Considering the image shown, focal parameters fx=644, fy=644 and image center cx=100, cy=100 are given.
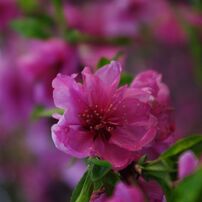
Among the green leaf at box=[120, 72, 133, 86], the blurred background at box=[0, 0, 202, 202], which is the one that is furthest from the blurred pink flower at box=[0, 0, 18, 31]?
the green leaf at box=[120, 72, 133, 86]

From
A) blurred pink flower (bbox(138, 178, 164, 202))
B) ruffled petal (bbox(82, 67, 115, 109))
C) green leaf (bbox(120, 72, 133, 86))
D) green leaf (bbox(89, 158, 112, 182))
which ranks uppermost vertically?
ruffled petal (bbox(82, 67, 115, 109))

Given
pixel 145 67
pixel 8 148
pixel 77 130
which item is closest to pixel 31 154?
pixel 8 148

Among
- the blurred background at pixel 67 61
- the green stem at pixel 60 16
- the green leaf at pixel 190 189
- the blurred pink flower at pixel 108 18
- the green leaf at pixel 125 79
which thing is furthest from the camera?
the blurred pink flower at pixel 108 18

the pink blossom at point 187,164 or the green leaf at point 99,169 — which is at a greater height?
the green leaf at point 99,169

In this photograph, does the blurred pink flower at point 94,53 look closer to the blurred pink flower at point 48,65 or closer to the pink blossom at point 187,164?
the blurred pink flower at point 48,65

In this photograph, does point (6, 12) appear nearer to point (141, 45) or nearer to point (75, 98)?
point (141, 45)

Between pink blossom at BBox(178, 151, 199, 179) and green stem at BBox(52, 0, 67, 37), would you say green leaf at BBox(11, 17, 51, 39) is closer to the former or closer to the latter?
green stem at BBox(52, 0, 67, 37)

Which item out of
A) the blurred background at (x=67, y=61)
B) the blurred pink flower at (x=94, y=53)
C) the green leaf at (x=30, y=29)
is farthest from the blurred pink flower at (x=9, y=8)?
the green leaf at (x=30, y=29)
